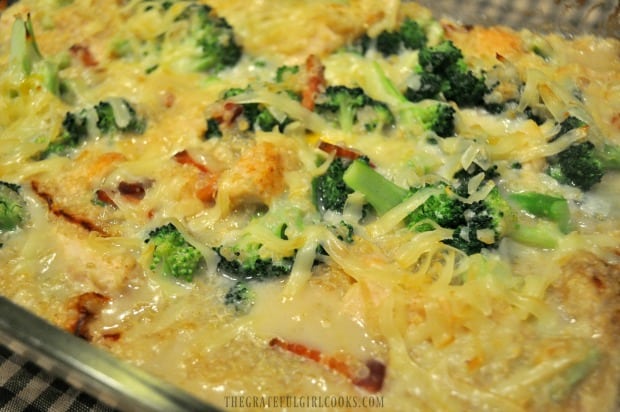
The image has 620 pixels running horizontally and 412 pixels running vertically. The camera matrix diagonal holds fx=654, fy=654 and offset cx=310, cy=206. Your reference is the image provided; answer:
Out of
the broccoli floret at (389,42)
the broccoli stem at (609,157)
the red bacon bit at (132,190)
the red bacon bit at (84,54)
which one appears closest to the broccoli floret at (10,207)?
the red bacon bit at (132,190)

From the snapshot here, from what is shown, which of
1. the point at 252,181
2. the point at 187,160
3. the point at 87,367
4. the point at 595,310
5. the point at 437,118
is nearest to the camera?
the point at 87,367

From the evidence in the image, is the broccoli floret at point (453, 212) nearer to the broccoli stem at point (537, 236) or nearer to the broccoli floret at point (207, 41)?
the broccoli stem at point (537, 236)

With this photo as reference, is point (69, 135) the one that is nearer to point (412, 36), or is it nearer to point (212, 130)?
point (212, 130)

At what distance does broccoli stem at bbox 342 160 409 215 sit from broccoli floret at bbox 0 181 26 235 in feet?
4.42

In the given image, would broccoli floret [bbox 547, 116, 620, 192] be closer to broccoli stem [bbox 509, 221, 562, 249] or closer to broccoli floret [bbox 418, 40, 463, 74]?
broccoli stem [bbox 509, 221, 562, 249]

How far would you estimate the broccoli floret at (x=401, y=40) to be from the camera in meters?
3.56

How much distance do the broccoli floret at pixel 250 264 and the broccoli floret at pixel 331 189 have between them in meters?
0.35

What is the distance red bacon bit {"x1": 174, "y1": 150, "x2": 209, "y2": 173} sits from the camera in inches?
112

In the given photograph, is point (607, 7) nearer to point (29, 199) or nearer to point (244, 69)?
point (244, 69)

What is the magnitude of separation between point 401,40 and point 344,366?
6.79 feet

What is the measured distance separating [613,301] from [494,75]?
4.51 ft

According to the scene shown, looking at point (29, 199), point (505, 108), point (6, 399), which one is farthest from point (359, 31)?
point (6, 399)

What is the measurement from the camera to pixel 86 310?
236 cm

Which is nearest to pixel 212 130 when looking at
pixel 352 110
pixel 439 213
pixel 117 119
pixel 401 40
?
pixel 117 119
